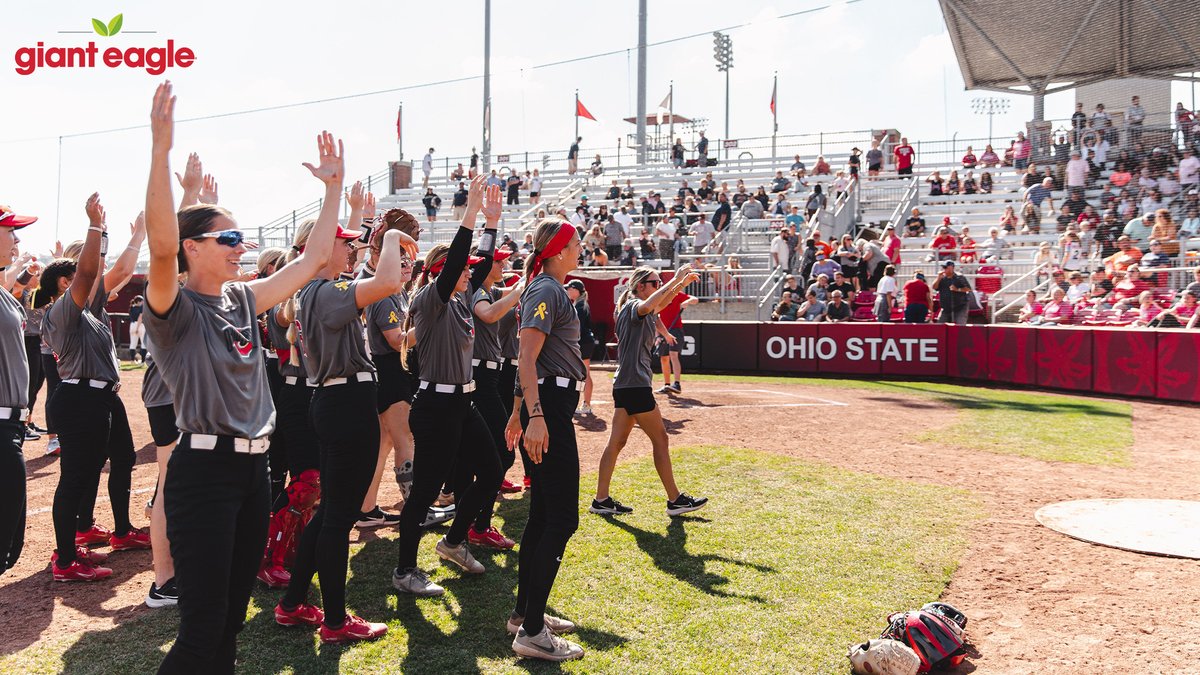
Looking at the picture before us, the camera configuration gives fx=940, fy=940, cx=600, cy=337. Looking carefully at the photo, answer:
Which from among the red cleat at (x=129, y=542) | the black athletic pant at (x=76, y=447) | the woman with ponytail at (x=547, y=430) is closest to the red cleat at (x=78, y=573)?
the black athletic pant at (x=76, y=447)

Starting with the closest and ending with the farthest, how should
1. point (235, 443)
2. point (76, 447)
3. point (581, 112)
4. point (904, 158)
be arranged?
point (235, 443) < point (76, 447) < point (904, 158) < point (581, 112)

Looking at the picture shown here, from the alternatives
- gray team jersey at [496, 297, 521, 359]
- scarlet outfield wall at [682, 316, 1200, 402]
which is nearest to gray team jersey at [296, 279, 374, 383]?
gray team jersey at [496, 297, 521, 359]

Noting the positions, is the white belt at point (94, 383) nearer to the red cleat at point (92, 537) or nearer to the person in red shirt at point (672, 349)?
the red cleat at point (92, 537)

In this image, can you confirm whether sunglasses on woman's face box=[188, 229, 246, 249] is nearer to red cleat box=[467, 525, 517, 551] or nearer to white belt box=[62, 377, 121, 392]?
white belt box=[62, 377, 121, 392]

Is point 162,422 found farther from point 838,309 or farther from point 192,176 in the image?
point 838,309

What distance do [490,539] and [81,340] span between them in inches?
119

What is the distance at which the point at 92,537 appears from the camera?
7.00m

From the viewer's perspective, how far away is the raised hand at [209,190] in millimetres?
5492

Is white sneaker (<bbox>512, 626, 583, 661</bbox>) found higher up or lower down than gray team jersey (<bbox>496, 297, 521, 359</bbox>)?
lower down

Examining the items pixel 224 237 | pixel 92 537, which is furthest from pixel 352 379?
pixel 92 537

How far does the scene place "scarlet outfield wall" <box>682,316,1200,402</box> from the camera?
1562cm

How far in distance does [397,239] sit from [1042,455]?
326 inches

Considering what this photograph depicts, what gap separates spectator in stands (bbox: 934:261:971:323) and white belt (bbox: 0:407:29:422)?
665 inches

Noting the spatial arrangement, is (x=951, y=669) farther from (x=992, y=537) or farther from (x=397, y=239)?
(x=397, y=239)
